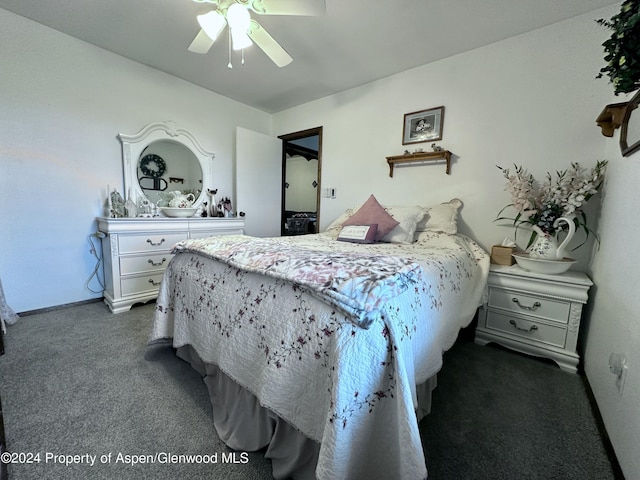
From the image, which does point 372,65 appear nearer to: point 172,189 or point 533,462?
point 172,189

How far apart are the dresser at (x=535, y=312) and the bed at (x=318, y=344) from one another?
0.55m

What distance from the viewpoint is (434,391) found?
4.63ft

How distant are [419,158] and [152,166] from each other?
2.85 meters

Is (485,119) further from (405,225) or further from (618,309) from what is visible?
(618,309)

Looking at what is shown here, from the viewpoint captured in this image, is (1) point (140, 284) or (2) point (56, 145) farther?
(1) point (140, 284)

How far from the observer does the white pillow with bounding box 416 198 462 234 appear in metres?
2.14

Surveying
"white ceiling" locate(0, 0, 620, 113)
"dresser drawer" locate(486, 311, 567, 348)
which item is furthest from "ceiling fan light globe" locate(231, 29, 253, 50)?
"dresser drawer" locate(486, 311, 567, 348)

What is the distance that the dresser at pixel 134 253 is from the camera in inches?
90.4

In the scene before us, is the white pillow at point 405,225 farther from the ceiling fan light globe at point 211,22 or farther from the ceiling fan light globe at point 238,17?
the ceiling fan light globe at point 211,22

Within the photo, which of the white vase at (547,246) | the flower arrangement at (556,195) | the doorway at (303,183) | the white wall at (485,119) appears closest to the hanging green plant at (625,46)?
the flower arrangement at (556,195)

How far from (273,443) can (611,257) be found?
6.35 ft

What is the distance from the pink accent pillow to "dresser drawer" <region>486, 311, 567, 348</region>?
0.98m

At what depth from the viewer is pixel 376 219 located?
2197mm

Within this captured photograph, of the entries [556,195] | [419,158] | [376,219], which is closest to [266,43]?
[376,219]
